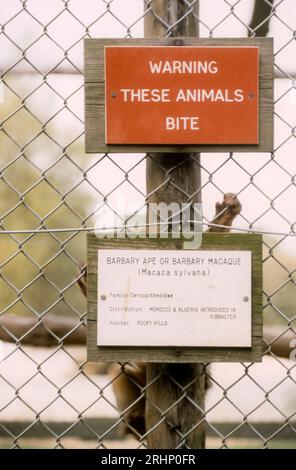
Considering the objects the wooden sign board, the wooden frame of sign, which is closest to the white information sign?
the wooden frame of sign

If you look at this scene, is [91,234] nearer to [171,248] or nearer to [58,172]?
[171,248]

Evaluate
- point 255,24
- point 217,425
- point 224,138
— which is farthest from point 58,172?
point 217,425

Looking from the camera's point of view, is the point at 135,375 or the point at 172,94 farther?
the point at 135,375

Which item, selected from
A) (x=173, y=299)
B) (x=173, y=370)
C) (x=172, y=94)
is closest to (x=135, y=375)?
(x=173, y=370)

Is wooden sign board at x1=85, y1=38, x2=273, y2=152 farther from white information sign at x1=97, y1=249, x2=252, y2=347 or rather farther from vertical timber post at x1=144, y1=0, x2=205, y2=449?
white information sign at x1=97, y1=249, x2=252, y2=347

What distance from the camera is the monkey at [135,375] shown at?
124 centimetres

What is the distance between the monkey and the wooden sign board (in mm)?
173

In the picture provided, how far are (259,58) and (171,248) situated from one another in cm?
38

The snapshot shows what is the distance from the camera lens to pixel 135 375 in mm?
1324

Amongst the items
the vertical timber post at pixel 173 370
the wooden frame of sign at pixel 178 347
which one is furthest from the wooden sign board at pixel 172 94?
the wooden frame of sign at pixel 178 347

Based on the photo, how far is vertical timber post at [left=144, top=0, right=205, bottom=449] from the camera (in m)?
1.16

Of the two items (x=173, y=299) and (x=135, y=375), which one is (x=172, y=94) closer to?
(x=173, y=299)

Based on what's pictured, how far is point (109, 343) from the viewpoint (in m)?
1.12

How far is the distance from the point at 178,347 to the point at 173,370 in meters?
0.08
